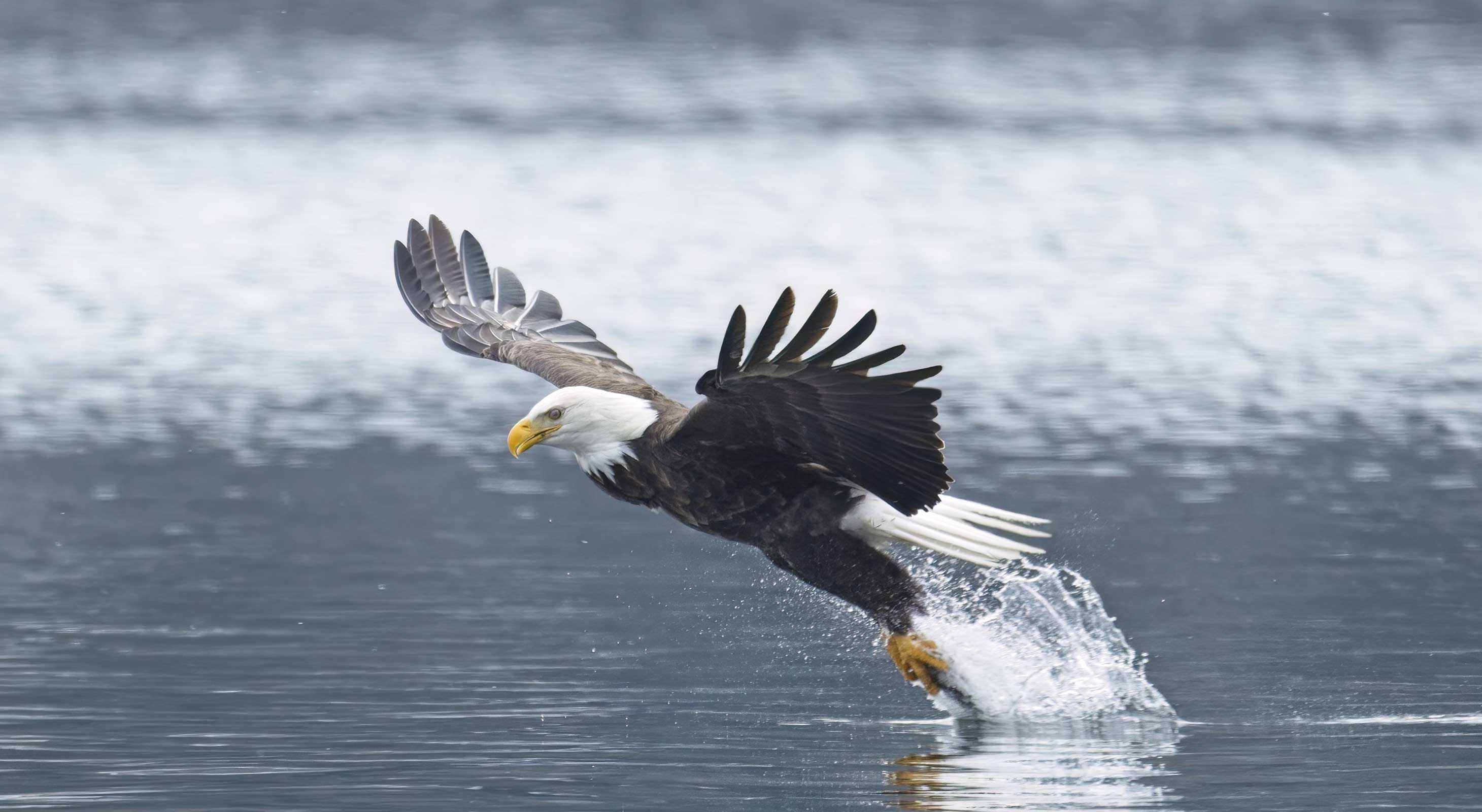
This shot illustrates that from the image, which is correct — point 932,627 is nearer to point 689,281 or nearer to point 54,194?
point 689,281

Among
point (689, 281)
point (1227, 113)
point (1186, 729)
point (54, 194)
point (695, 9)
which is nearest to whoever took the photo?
point (1186, 729)

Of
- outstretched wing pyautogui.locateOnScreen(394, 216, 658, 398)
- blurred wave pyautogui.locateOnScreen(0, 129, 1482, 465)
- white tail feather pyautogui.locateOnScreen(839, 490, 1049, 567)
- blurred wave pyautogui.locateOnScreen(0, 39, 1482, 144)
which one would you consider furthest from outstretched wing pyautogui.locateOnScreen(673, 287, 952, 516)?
blurred wave pyautogui.locateOnScreen(0, 39, 1482, 144)

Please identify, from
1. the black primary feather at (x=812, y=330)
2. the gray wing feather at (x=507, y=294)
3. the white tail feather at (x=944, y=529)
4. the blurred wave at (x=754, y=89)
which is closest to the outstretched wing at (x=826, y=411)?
the black primary feather at (x=812, y=330)

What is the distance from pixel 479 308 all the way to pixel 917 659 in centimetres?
251

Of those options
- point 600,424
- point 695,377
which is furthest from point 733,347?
point 695,377

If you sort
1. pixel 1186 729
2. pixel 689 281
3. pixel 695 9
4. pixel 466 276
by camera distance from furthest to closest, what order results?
1. pixel 695 9
2. pixel 689 281
3. pixel 466 276
4. pixel 1186 729

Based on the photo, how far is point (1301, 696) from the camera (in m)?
6.12

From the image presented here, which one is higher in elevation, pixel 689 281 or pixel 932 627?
pixel 932 627

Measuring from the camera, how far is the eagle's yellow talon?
21.0 ft

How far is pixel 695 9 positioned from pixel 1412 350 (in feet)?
56.6

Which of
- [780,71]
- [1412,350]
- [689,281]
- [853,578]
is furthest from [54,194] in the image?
[853,578]

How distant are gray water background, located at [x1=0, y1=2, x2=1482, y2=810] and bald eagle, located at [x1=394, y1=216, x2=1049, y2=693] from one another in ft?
1.12

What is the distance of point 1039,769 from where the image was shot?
17.9 feet

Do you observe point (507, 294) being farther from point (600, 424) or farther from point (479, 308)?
point (600, 424)
